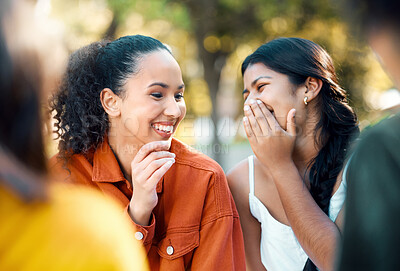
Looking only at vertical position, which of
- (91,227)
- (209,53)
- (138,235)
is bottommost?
(138,235)

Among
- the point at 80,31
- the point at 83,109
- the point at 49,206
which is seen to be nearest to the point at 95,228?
the point at 49,206

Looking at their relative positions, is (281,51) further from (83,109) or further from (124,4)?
(124,4)

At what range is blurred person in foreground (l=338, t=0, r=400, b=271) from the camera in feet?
2.90

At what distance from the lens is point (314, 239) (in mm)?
2092

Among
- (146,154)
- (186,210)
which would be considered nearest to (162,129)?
(146,154)

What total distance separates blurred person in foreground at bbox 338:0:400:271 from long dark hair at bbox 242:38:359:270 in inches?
63.0

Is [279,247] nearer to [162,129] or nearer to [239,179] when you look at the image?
[239,179]

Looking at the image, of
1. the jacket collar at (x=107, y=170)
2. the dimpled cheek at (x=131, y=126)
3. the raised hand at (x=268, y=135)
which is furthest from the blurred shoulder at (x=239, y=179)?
→ the dimpled cheek at (x=131, y=126)

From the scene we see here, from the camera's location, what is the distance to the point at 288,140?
244cm

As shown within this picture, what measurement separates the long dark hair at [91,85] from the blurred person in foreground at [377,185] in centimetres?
178

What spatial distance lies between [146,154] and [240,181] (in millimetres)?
950

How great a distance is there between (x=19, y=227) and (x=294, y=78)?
6.96 feet

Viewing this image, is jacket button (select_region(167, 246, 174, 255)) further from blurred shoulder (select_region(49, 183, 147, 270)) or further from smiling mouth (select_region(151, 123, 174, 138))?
blurred shoulder (select_region(49, 183, 147, 270))

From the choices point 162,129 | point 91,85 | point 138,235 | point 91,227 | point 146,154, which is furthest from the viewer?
point 91,85
